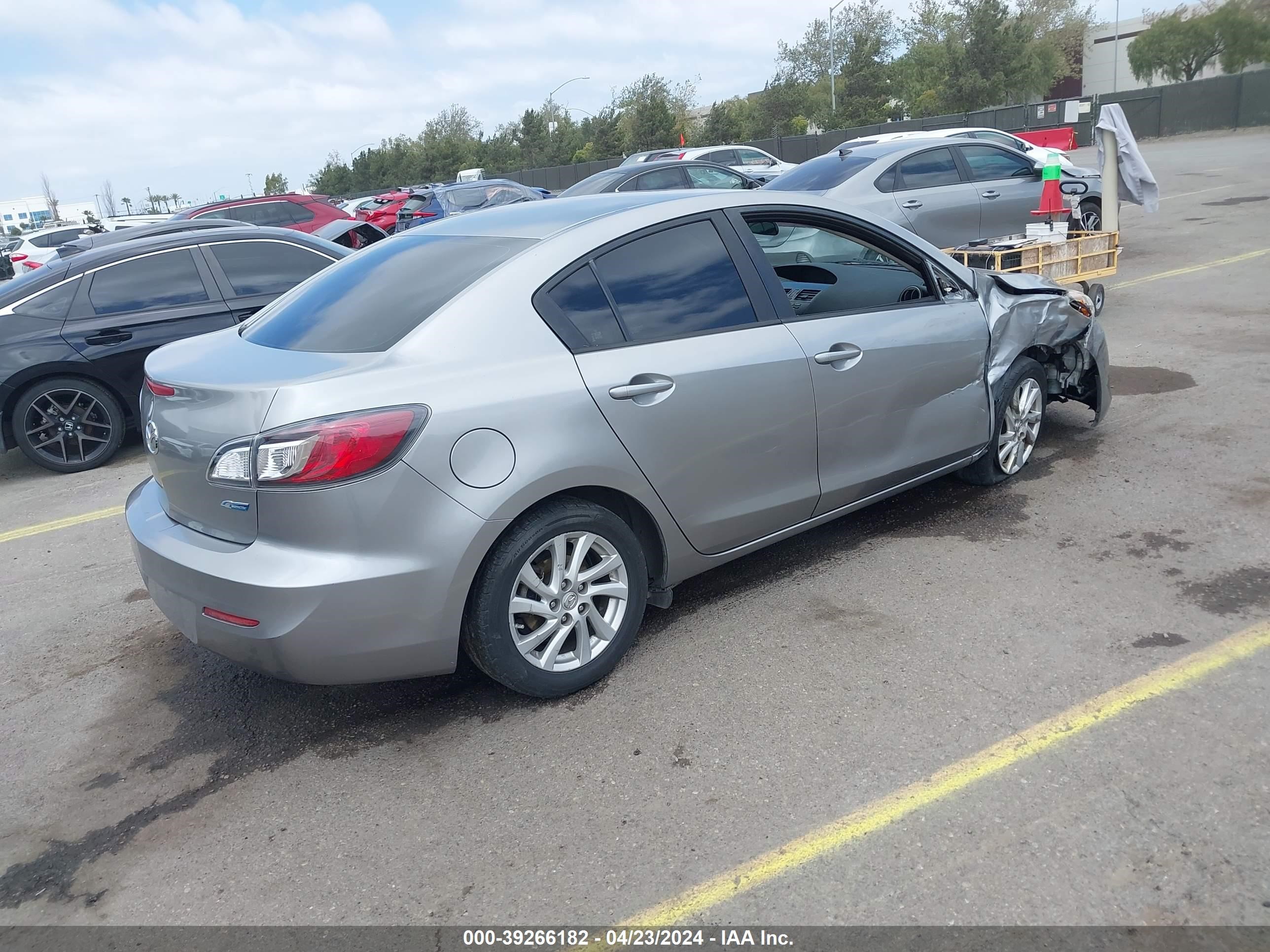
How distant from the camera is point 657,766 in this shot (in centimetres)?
324

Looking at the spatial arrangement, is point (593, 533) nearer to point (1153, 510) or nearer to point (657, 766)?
Result: point (657, 766)

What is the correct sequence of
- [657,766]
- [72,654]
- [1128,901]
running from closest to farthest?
[1128,901]
[657,766]
[72,654]

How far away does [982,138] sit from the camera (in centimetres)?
1520

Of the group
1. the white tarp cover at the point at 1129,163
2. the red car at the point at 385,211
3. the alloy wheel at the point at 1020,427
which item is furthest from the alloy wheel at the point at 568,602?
the red car at the point at 385,211

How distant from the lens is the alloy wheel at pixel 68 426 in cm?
754

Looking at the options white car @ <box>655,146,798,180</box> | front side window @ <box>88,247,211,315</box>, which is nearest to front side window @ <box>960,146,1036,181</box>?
front side window @ <box>88,247,211,315</box>

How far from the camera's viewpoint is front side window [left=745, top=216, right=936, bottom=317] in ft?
14.4

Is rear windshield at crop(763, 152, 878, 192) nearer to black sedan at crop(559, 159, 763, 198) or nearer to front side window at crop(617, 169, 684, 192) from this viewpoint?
black sedan at crop(559, 159, 763, 198)

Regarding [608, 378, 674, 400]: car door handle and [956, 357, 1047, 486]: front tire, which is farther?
[956, 357, 1047, 486]: front tire

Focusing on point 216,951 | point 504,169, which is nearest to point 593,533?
point 216,951

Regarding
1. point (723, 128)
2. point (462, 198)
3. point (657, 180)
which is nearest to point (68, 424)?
point (657, 180)

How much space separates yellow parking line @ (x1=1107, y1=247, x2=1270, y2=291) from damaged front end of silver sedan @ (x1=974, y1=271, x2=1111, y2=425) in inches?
228

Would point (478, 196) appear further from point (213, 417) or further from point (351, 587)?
point (351, 587)

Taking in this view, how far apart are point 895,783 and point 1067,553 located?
2011mm
